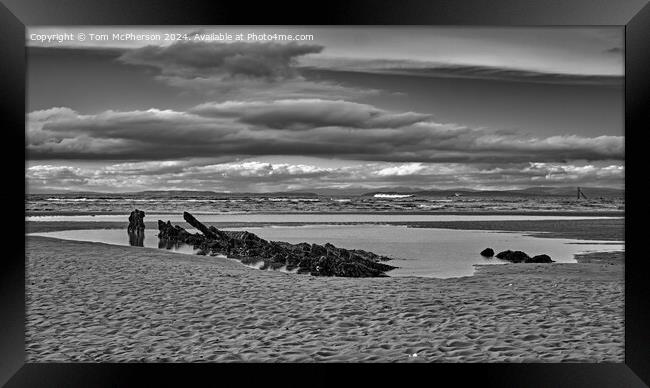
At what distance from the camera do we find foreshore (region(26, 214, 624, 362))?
7184 millimetres

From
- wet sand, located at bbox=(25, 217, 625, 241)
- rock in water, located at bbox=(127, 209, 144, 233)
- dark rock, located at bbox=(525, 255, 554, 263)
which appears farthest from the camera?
rock in water, located at bbox=(127, 209, 144, 233)

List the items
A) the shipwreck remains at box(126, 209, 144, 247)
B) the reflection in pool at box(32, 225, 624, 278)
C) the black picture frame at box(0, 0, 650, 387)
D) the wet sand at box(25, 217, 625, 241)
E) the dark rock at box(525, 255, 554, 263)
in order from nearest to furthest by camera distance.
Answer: the black picture frame at box(0, 0, 650, 387)
the dark rock at box(525, 255, 554, 263)
the reflection in pool at box(32, 225, 624, 278)
the wet sand at box(25, 217, 625, 241)
the shipwreck remains at box(126, 209, 144, 247)

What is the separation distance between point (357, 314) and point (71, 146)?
34.5ft

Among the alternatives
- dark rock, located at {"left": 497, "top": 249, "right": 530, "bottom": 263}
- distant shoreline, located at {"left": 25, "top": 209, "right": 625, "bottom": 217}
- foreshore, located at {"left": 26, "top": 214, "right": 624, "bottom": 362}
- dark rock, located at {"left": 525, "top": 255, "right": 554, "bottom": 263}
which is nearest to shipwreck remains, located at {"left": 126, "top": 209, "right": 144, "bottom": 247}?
distant shoreline, located at {"left": 25, "top": 209, "right": 625, "bottom": 217}

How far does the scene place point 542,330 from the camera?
775 centimetres

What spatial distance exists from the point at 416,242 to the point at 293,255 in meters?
5.26

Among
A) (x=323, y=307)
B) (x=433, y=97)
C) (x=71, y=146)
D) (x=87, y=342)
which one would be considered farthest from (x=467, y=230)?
(x=87, y=342)

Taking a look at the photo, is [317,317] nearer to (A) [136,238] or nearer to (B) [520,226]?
(A) [136,238]

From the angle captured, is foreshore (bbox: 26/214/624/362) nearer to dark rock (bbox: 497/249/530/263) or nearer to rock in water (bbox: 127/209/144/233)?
dark rock (bbox: 497/249/530/263)

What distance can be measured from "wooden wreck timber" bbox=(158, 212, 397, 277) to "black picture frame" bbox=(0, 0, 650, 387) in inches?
206

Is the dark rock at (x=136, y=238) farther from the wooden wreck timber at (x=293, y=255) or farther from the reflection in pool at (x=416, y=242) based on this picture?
the wooden wreck timber at (x=293, y=255)

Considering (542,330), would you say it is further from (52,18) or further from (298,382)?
(52,18)

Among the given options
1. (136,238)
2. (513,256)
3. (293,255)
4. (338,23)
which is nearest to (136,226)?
(136,238)

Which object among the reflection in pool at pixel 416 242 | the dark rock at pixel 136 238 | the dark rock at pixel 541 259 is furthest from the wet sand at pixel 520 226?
the dark rock at pixel 541 259
